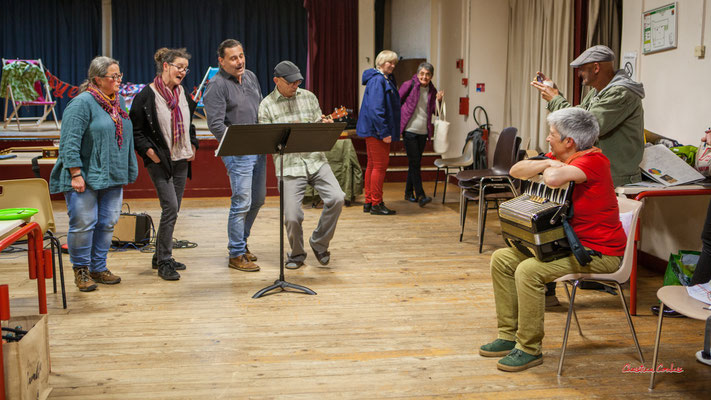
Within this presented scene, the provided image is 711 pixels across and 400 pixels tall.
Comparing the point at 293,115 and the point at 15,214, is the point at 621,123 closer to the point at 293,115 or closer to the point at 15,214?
the point at 293,115

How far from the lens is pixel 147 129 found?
441 centimetres

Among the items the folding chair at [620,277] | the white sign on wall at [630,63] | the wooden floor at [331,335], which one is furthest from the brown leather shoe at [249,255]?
the white sign on wall at [630,63]

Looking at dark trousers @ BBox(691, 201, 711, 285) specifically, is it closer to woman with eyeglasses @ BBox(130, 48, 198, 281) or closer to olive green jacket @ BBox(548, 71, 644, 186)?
olive green jacket @ BBox(548, 71, 644, 186)

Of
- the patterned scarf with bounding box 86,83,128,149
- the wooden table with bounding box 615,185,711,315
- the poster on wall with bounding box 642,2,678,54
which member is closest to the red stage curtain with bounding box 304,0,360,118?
the poster on wall with bounding box 642,2,678,54

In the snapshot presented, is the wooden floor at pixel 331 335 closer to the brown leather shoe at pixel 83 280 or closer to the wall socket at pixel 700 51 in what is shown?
the brown leather shoe at pixel 83 280

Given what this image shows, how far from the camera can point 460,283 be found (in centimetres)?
451

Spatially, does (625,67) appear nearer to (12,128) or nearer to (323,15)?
(323,15)

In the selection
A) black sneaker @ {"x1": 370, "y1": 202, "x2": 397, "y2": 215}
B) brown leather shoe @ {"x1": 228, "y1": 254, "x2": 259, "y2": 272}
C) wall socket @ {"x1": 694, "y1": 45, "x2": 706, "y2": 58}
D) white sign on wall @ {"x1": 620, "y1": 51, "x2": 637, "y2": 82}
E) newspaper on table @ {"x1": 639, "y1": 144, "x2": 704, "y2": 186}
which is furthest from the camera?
black sneaker @ {"x1": 370, "y1": 202, "x2": 397, "y2": 215}

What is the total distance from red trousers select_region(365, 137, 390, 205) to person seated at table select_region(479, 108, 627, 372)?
12.0ft

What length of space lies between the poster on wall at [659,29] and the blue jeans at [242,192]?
2.91 metres

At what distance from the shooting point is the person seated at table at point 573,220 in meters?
3.02

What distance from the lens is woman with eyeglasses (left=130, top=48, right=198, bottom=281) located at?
437 centimetres

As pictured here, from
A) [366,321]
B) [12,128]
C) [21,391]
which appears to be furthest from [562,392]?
[12,128]

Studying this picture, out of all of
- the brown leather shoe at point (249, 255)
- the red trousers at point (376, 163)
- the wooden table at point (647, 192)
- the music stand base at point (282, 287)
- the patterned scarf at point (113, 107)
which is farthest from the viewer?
the red trousers at point (376, 163)
